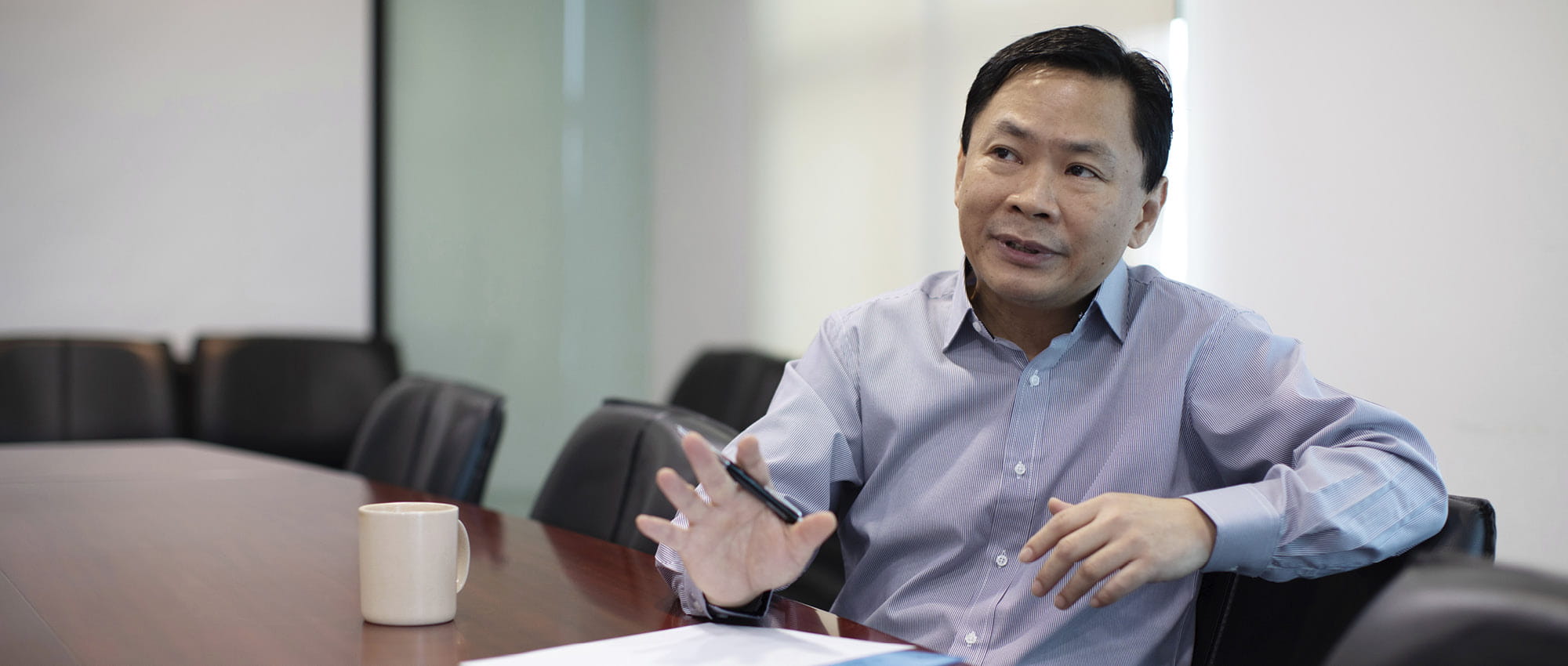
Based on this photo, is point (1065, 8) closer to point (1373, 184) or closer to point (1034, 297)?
point (1373, 184)

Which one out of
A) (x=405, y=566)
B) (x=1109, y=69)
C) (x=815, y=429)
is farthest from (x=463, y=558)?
(x=1109, y=69)

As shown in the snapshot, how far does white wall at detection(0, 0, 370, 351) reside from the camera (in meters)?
4.26

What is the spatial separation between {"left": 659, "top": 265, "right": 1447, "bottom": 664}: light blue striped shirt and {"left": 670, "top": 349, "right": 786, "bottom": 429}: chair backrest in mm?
1470

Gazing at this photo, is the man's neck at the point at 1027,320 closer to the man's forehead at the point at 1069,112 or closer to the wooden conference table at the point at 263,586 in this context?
the man's forehead at the point at 1069,112

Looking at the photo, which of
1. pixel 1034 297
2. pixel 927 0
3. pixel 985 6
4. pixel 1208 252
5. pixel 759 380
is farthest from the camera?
pixel 759 380

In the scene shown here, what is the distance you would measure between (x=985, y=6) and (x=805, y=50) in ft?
2.38

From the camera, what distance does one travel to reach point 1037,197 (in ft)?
4.40

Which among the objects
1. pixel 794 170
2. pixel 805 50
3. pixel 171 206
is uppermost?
pixel 805 50

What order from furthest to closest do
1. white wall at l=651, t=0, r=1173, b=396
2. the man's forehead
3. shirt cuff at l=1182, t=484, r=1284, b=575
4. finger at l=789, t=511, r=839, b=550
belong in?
1. white wall at l=651, t=0, r=1173, b=396
2. the man's forehead
3. shirt cuff at l=1182, t=484, r=1284, b=575
4. finger at l=789, t=511, r=839, b=550

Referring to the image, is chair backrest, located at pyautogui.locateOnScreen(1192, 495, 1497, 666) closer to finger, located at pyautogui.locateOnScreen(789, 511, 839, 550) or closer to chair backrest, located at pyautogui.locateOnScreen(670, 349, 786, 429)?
finger, located at pyautogui.locateOnScreen(789, 511, 839, 550)

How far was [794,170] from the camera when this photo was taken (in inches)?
126

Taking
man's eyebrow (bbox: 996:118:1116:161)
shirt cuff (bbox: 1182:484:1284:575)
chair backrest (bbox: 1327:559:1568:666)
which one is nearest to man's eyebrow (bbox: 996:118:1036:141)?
man's eyebrow (bbox: 996:118:1116:161)

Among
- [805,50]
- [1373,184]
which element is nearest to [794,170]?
[805,50]

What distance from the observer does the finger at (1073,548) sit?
1.03 metres
